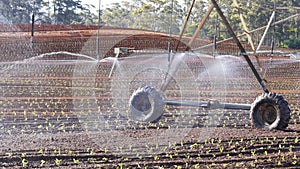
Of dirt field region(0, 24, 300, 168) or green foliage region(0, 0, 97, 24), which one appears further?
green foliage region(0, 0, 97, 24)

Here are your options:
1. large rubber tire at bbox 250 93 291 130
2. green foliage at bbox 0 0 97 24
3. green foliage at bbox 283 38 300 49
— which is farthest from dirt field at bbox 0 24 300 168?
green foliage at bbox 283 38 300 49

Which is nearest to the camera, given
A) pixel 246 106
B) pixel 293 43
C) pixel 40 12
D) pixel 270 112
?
pixel 270 112

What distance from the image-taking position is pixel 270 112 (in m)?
7.92

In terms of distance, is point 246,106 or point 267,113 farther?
point 246,106

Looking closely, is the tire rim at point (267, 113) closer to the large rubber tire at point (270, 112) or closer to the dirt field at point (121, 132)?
the large rubber tire at point (270, 112)

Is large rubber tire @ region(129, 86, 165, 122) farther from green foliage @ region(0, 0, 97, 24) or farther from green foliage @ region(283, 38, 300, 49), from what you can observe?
green foliage @ region(283, 38, 300, 49)

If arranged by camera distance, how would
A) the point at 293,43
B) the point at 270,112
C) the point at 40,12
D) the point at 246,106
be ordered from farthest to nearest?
1. the point at 293,43
2. the point at 40,12
3. the point at 246,106
4. the point at 270,112

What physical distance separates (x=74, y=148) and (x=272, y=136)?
9.44ft

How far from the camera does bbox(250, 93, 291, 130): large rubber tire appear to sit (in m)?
7.68

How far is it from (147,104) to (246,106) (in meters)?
1.57

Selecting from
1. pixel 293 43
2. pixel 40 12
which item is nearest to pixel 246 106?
pixel 40 12

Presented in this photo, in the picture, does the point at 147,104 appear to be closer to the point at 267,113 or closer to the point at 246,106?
the point at 246,106

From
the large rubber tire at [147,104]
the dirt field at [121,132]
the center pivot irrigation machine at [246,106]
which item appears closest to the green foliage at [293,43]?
the dirt field at [121,132]

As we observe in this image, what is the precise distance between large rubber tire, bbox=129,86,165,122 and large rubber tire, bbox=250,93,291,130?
1.45 m
